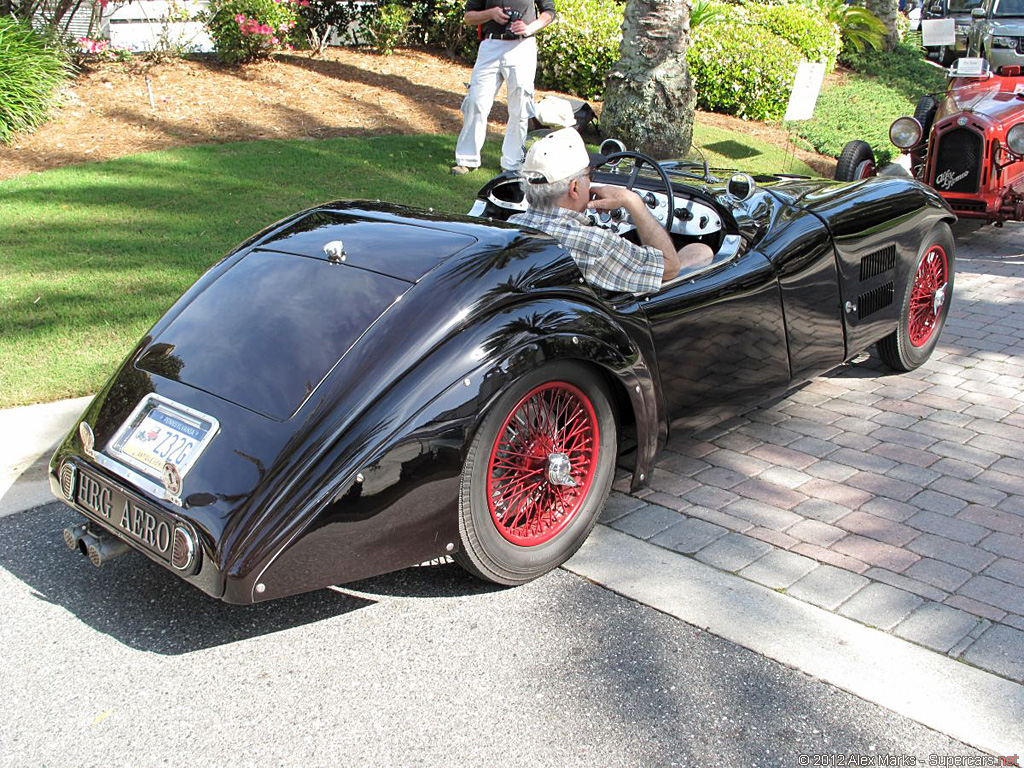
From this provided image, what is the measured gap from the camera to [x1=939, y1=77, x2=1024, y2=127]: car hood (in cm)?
839

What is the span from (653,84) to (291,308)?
7.39 m

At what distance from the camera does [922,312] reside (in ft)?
18.0

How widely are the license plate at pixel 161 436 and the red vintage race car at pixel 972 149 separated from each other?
23.0 feet

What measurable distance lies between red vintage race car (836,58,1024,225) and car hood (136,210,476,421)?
6.18 meters

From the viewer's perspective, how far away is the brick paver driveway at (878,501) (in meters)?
3.36

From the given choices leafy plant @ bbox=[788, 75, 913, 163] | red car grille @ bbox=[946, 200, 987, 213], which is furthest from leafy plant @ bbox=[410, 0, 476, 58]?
red car grille @ bbox=[946, 200, 987, 213]

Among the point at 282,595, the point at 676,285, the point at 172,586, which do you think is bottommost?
the point at 172,586

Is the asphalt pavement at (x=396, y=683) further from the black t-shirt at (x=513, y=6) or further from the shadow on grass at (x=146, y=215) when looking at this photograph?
the black t-shirt at (x=513, y=6)

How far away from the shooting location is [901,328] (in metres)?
5.27

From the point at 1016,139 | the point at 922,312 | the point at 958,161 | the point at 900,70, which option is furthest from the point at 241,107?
the point at 900,70

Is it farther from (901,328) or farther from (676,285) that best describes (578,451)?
(901,328)

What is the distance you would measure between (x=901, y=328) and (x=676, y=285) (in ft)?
6.40

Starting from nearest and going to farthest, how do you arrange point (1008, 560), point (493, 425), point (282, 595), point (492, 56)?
point (282, 595) < point (493, 425) < point (1008, 560) < point (492, 56)

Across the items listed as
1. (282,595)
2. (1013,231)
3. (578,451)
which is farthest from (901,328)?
(1013,231)
